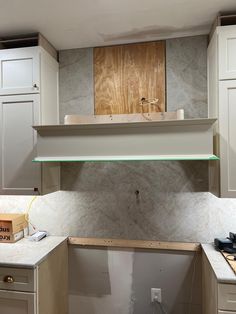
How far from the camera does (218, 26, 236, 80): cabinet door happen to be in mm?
1489

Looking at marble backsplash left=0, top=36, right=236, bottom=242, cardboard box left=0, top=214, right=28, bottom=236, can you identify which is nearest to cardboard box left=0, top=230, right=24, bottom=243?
cardboard box left=0, top=214, right=28, bottom=236

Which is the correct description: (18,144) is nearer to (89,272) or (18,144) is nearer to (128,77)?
(128,77)

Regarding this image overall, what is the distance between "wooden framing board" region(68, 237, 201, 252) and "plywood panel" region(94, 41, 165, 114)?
3.62ft

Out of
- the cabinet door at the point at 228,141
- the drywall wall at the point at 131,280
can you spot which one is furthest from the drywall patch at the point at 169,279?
the cabinet door at the point at 228,141

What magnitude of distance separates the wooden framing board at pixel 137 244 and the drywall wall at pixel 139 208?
4cm

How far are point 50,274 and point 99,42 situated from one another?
191 centimetres

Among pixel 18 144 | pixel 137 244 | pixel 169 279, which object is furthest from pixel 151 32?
pixel 169 279

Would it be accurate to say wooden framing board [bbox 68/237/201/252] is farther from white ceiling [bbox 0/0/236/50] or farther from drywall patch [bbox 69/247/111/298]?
white ceiling [bbox 0/0/236/50]

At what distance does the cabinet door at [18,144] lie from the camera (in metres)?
1.72

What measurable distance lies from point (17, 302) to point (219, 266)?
1.35 m

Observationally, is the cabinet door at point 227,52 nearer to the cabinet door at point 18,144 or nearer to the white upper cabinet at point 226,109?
the white upper cabinet at point 226,109

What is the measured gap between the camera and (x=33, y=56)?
172cm

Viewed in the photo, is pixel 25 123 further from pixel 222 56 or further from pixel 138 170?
pixel 222 56

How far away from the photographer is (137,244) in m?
1.87
